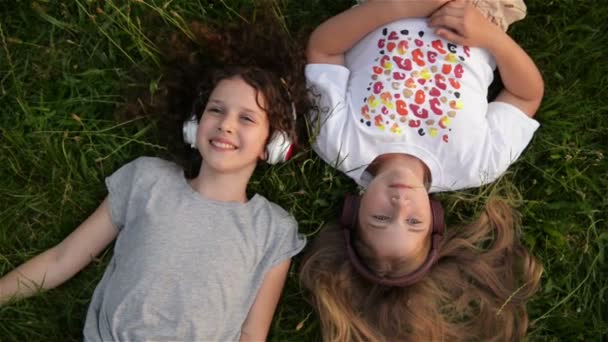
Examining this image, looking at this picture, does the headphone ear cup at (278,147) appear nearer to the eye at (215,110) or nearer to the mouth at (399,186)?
the eye at (215,110)

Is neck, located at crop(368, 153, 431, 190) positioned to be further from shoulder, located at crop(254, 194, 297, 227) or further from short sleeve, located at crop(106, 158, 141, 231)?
short sleeve, located at crop(106, 158, 141, 231)

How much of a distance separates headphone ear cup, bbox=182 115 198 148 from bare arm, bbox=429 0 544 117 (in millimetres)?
1336

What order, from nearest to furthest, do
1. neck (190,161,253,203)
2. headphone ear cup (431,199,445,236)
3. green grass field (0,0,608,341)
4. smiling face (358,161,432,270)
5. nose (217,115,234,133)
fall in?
1. smiling face (358,161,432,270)
2. nose (217,115,234,133)
3. headphone ear cup (431,199,445,236)
4. neck (190,161,253,203)
5. green grass field (0,0,608,341)

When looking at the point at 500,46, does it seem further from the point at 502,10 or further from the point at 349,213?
the point at 349,213

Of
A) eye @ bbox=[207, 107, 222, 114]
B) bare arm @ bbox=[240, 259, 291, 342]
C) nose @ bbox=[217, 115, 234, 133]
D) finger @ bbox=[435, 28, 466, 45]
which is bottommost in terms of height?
bare arm @ bbox=[240, 259, 291, 342]

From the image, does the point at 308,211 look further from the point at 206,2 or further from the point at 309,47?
the point at 206,2

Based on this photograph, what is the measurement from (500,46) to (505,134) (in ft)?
1.50

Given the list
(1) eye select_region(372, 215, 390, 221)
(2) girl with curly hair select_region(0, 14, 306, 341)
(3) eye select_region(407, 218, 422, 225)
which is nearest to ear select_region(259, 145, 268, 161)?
(2) girl with curly hair select_region(0, 14, 306, 341)

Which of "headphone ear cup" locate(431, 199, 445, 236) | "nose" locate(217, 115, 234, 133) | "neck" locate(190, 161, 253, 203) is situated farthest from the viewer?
"neck" locate(190, 161, 253, 203)

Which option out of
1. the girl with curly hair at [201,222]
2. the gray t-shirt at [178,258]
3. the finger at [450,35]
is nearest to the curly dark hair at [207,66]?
the girl with curly hair at [201,222]

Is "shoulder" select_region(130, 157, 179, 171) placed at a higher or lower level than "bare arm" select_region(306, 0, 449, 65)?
lower

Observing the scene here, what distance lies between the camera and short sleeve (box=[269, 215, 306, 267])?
3.10 metres

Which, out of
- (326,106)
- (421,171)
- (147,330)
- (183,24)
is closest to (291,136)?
(326,106)

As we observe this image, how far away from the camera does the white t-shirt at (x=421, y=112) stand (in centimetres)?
306
